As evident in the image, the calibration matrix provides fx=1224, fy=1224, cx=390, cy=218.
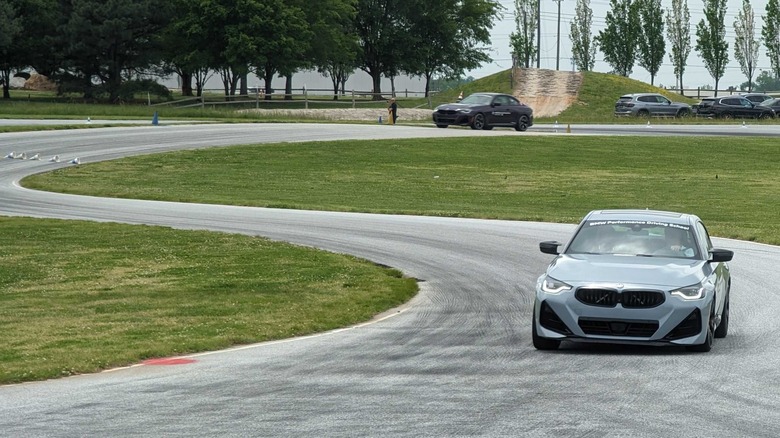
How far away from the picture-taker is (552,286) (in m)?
12.3

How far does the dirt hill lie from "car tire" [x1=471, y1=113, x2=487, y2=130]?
23.1 m

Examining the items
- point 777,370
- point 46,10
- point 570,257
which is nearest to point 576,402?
point 777,370

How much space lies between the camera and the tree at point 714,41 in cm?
11075

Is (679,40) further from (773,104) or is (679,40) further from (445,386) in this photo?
(445,386)

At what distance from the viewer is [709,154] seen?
1954 inches

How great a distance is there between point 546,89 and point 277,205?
5355 cm

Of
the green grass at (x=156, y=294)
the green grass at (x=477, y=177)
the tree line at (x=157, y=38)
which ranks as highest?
the tree line at (x=157, y=38)

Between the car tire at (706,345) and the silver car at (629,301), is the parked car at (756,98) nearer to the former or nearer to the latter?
the silver car at (629,301)

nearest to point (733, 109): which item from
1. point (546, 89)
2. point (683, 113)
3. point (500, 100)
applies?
point (683, 113)

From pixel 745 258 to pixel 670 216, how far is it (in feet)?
24.9

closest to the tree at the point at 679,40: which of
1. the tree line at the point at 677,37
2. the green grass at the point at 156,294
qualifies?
the tree line at the point at 677,37

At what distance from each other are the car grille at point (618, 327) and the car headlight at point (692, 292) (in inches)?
15.3

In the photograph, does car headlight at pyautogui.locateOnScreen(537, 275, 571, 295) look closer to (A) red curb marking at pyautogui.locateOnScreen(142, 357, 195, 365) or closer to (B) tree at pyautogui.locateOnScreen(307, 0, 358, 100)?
(A) red curb marking at pyautogui.locateOnScreen(142, 357, 195, 365)

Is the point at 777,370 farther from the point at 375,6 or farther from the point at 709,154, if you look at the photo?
the point at 375,6
